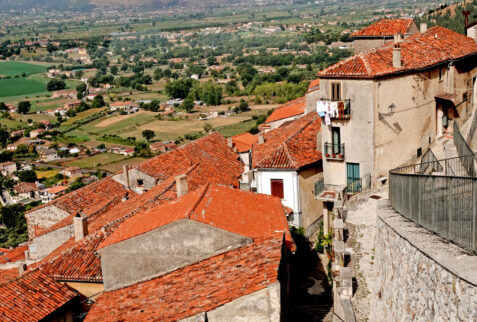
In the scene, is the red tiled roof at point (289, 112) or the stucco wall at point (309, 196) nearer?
the stucco wall at point (309, 196)

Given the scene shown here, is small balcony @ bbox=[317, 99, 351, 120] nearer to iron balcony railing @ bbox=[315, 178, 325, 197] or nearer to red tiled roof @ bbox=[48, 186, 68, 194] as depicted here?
iron balcony railing @ bbox=[315, 178, 325, 197]

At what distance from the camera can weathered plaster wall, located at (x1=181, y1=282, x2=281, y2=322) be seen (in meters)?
12.4

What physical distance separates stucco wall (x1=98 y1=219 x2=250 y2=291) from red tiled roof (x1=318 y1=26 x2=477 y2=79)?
10.6m

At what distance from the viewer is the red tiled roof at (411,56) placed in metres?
22.8

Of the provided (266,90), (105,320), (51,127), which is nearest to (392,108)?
(105,320)

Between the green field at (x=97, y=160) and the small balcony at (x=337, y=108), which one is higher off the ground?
the small balcony at (x=337, y=108)

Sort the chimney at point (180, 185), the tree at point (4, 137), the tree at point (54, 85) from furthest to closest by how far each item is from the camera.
→ 1. the tree at point (54, 85)
2. the tree at point (4, 137)
3. the chimney at point (180, 185)

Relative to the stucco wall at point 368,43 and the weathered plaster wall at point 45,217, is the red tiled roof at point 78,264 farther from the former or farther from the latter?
the stucco wall at point 368,43

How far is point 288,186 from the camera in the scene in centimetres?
2577

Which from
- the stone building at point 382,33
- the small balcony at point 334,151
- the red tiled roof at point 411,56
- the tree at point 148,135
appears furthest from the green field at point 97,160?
the red tiled roof at point 411,56

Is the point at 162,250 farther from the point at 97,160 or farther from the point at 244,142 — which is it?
the point at 97,160

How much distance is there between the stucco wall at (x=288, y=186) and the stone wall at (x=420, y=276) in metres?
13.0

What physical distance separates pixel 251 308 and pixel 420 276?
4.74 meters

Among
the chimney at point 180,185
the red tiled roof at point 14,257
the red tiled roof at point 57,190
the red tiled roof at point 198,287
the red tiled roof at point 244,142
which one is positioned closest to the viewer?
the red tiled roof at point 198,287
